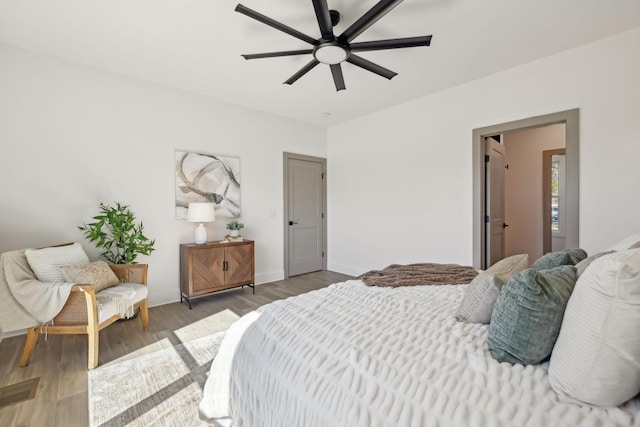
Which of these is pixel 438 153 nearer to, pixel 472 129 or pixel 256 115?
pixel 472 129

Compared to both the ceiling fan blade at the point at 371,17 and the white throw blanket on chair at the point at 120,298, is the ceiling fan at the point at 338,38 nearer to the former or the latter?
the ceiling fan blade at the point at 371,17

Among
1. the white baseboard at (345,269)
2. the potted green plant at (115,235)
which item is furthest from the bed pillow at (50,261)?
the white baseboard at (345,269)

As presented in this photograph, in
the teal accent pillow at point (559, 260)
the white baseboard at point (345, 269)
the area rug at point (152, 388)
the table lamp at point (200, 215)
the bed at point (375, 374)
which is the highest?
the table lamp at point (200, 215)

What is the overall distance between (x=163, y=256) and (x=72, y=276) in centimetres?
125

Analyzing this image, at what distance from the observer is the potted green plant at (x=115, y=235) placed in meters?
2.82

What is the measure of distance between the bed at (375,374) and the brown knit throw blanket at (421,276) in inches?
14.4

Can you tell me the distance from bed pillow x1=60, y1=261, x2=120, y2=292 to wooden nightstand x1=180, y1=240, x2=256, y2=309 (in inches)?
37.5

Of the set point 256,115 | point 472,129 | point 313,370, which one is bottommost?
point 313,370

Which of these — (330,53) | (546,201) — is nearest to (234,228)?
(330,53)

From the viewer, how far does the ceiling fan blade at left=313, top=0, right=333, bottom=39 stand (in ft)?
5.62

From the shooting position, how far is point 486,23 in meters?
2.30

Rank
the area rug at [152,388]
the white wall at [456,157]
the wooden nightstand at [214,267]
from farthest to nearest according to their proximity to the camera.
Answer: the wooden nightstand at [214,267], the white wall at [456,157], the area rug at [152,388]

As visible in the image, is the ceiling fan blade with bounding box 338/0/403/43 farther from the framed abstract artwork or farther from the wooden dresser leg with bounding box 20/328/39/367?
the wooden dresser leg with bounding box 20/328/39/367

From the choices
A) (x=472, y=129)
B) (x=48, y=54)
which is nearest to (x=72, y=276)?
(x=48, y=54)
